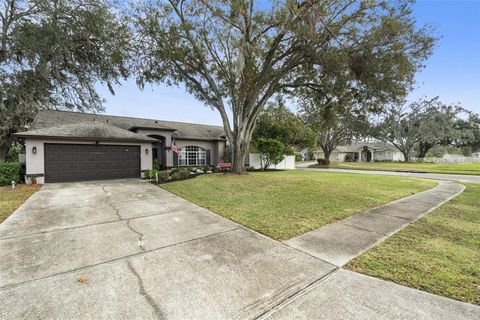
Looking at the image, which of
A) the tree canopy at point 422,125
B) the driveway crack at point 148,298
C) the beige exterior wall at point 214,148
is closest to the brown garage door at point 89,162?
the beige exterior wall at point 214,148

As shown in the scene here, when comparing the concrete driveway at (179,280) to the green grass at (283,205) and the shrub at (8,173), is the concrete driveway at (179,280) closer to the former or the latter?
the green grass at (283,205)

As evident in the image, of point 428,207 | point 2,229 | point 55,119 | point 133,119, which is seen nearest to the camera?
point 2,229

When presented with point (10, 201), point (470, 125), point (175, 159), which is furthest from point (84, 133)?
point (470, 125)

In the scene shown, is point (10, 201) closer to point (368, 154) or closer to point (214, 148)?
point (214, 148)

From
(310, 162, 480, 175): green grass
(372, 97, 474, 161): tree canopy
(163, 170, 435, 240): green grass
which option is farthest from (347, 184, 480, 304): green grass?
(372, 97, 474, 161): tree canopy

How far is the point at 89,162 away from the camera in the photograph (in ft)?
40.4

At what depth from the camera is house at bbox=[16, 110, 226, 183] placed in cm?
1112

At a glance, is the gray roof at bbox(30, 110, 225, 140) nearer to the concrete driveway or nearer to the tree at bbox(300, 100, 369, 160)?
the tree at bbox(300, 100, 369, 160)

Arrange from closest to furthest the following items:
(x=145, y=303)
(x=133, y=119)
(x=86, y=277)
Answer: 1. (x=145, y=303)
2. (x=86, y=277)
3. (x=133, y=119)

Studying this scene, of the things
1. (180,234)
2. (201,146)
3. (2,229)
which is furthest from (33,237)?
(201,146)

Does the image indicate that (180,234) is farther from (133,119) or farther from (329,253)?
(133,119)

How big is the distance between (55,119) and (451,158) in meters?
63.1

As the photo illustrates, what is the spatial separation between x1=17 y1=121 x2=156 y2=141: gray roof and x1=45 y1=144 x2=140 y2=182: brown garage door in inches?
27.0

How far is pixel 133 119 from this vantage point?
1892 centimetres
